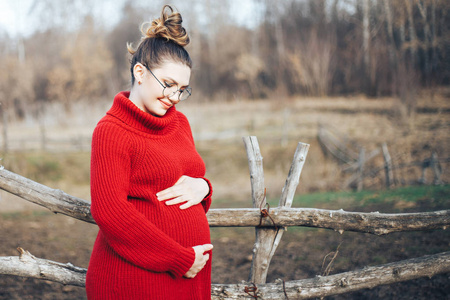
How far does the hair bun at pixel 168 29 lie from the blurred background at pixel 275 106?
0.08m

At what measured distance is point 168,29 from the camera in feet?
5.56

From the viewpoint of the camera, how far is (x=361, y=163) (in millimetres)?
12250

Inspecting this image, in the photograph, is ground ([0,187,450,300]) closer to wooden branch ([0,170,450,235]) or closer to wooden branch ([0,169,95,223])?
wooden branch ([0,170,450,235])

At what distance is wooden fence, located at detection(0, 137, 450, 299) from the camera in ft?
8.16

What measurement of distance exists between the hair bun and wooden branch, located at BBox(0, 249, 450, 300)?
67.0 inches

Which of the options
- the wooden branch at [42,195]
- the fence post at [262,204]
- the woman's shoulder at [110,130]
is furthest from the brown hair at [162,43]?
the fence post at [262,204]

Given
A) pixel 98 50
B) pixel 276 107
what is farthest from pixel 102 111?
pixel 276 107

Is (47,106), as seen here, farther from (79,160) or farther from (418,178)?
(418,178)

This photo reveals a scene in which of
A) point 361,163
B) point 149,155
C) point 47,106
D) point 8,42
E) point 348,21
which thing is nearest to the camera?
point 149,155

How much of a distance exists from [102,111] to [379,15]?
18091 mm

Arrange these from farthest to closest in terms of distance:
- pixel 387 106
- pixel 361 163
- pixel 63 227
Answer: pixel 387 106, pixel 361 163, pixel 63 227

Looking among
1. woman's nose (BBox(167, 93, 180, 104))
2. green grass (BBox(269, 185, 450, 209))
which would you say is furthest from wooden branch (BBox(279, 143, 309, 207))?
green grass (BBox(269, 185, 450, 209))

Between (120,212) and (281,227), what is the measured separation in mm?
1576

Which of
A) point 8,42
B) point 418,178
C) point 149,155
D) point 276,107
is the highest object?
Result: point 8,42
